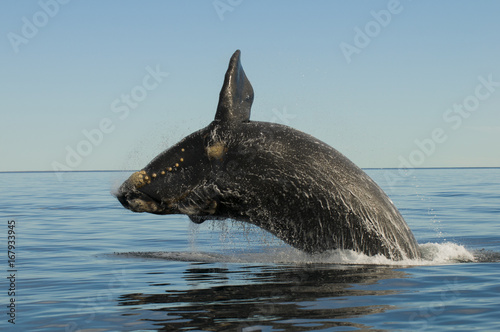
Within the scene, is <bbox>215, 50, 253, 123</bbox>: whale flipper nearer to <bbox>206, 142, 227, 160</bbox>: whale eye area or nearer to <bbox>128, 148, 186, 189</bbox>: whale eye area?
<bbox>206, 142, 227, 160</bbox>: whale eye area

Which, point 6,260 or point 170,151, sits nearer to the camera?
point 170,151

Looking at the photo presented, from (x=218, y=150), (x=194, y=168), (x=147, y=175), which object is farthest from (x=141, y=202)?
(x=218, y=150)

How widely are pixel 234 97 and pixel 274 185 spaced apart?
1817 mm

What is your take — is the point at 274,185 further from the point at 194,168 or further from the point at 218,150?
the point at 194,168

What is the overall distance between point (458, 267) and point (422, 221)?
481 inches

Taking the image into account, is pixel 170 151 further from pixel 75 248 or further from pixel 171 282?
pixel 75 248

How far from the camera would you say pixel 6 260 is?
14102 mm

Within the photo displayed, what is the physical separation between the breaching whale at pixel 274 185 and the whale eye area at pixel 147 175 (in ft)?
0.06

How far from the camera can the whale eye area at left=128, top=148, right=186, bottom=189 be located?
1160 centimetres

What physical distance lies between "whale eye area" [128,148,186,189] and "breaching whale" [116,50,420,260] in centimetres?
2

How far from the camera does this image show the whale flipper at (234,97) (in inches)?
443

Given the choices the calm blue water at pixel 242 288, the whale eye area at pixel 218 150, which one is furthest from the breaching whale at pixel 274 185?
the calm blue water at pixel 242 288

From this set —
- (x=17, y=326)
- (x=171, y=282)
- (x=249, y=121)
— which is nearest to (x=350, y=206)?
(x=249, y=121)

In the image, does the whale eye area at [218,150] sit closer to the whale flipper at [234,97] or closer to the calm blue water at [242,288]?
the whale flipper at [234,97]
